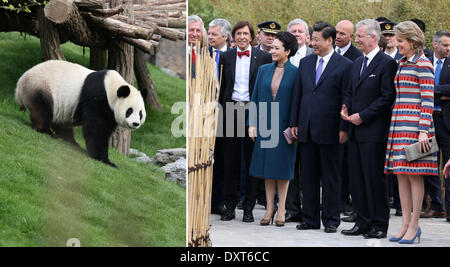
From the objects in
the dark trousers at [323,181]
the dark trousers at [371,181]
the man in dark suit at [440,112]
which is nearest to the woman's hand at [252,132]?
the dark trousers at [323,181]

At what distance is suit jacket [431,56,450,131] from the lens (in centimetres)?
801

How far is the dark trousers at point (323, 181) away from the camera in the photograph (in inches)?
281

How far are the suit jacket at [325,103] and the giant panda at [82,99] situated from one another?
2.15 m

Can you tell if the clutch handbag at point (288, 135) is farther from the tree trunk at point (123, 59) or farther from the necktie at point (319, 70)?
the tree trunk at point (123, 59)

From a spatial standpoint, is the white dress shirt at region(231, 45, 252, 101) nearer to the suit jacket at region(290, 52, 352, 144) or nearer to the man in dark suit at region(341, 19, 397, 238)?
the suit jacket at region(290, 52, 352, 144)

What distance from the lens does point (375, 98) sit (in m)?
6.70

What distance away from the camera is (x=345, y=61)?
7168 mm

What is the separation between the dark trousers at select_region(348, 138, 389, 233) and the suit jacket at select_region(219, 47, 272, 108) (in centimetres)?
153

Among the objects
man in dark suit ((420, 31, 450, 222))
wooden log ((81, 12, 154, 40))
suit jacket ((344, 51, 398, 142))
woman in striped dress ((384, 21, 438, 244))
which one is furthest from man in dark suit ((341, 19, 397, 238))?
wooden log ((81, 12, 154, 40))

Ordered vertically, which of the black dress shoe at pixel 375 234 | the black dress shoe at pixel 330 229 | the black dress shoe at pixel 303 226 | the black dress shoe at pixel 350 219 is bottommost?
the black dress shoe at pixel 350 219

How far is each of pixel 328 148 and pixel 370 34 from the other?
114cm

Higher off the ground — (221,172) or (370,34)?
(370,34)
